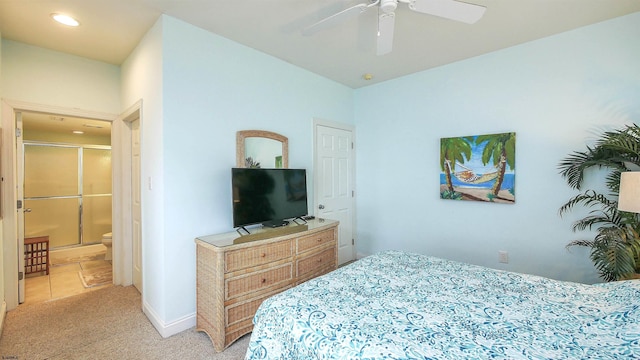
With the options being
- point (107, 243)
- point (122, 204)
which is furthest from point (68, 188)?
point (122, 204)

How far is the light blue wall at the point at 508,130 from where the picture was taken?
245cm

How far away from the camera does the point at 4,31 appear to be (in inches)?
95.3

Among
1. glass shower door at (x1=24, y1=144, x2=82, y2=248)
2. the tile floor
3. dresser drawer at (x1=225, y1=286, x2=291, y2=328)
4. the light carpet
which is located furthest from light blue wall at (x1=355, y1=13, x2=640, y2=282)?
glass shower door at (x1=24, y1=144, x2=82, y2=248)

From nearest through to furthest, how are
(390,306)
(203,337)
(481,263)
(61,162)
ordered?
(390,306) → (203,337) → (481,263) → (61,162)

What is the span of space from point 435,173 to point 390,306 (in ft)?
7.93

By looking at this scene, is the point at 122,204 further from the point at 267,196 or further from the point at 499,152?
the point at 499,152

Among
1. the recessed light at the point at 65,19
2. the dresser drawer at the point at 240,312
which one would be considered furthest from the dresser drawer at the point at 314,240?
the recessed light at the point at 65,19

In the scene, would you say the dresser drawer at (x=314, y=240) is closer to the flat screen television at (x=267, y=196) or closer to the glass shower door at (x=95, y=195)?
the flat screen television at (x=267, y=196)

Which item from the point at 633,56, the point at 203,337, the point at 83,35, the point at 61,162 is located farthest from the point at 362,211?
the point at 61,162

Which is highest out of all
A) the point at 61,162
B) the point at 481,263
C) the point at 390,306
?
the point at 61,162

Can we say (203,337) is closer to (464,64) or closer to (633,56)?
(464,64)

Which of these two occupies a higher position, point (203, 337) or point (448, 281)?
point (448, 281)

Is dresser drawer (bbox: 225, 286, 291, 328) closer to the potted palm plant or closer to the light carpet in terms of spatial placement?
the light carpet

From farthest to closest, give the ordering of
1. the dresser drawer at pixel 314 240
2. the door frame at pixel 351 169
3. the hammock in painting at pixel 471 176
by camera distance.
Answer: the door frame at pixel 351 169 < the hammock in painting at pixel 471 176 < the dresser drawer at pixel 314 240
